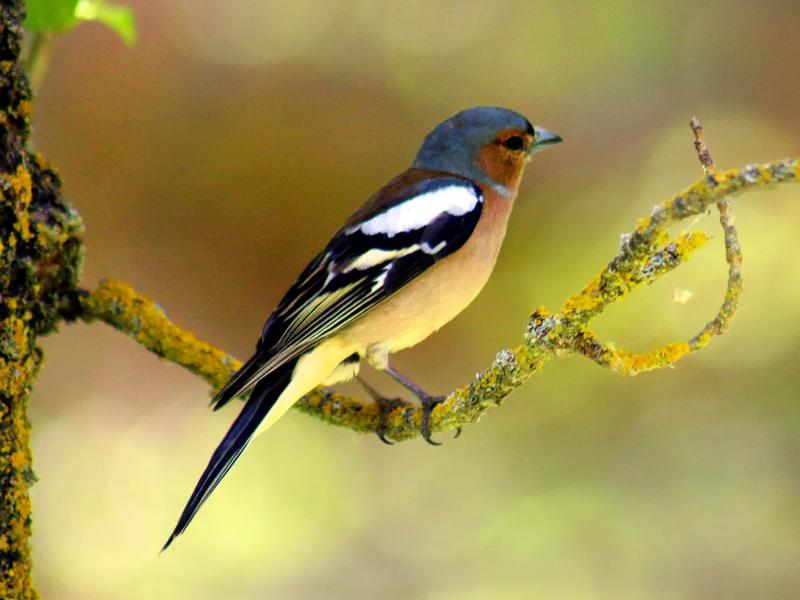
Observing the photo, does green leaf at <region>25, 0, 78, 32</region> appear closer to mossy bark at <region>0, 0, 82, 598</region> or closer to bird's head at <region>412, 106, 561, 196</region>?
mossy bark at <region>0, 0, 82, 598</region>

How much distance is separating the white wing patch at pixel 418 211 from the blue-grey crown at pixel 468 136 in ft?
0.84

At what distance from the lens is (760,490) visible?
4145mm

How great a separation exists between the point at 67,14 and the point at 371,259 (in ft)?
3.78

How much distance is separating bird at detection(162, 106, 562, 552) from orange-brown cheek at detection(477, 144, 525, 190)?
134 millimetres

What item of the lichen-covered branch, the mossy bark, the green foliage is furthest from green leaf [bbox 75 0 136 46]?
the lichen-covered branch

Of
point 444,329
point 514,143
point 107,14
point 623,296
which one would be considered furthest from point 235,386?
point 444,329

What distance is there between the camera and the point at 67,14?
2.64 m

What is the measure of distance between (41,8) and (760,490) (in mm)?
3280

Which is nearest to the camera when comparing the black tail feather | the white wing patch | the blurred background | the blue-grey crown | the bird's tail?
the bird's tail

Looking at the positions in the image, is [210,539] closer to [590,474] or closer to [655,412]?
[590,474]

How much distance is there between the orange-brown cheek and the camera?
365cm

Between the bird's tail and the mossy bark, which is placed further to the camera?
the bird's tail

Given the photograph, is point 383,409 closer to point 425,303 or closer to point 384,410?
point 384,410

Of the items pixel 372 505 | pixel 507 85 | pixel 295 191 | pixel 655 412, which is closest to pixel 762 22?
pixel 507 85
